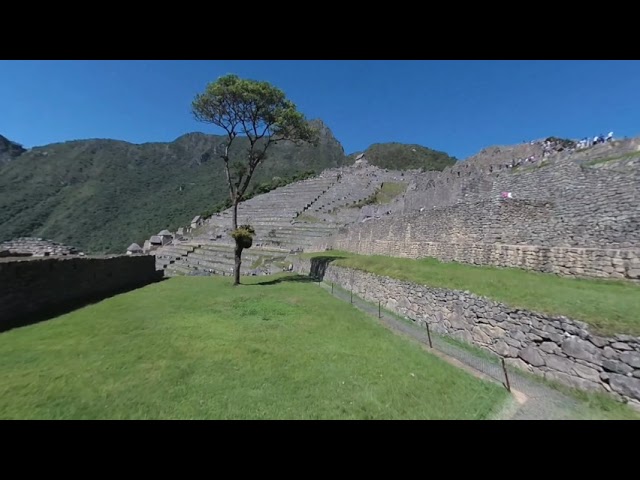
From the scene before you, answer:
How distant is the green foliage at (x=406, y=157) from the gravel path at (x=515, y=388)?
77911 millimetres

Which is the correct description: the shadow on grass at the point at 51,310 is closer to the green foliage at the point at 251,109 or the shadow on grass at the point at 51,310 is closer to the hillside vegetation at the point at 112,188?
the green foliage at the point at 251,109

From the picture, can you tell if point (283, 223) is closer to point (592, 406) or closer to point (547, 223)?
point (547, 223)

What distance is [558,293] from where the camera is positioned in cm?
680

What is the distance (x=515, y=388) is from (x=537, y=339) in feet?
3.57

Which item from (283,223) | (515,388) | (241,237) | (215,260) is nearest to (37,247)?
(241,237)

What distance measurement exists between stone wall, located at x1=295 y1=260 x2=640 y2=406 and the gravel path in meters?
0.33

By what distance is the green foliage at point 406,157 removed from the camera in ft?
281

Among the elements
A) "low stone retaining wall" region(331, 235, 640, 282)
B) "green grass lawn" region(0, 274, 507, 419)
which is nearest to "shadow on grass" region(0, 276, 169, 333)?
"green grass lawn" region(0, 274, 507, 419)

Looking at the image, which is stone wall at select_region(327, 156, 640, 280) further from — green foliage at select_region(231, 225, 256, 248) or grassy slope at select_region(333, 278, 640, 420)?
green foliage at select_region(231, 225, 256, 248)
